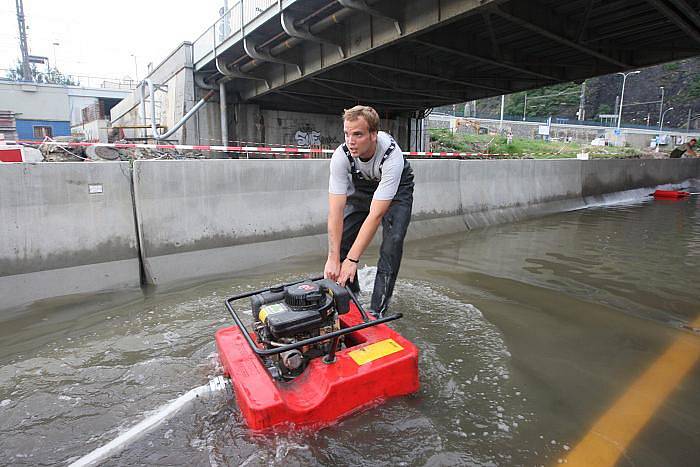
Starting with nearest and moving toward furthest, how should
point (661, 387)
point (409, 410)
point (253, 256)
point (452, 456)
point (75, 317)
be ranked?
1. point (452, 456)
2. point (409, 410)
3. point (661, 387)
4. point (75, 317)
5. point (253, 256)

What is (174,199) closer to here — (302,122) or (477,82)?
(477,82)

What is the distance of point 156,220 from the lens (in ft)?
16.2

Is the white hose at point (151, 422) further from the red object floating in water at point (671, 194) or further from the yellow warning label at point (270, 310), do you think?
the red object floating in water at point (671, 194)

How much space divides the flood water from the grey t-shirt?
131 centimetres

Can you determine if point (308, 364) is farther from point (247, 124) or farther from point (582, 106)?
point (582, 106)

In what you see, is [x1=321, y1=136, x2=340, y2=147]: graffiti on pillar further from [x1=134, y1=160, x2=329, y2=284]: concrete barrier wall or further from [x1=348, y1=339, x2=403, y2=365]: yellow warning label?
[x1=348, y1=339, x2=403, y2=365]: yellow warning label

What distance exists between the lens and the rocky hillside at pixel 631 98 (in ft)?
287

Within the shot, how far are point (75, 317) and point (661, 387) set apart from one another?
4.77m

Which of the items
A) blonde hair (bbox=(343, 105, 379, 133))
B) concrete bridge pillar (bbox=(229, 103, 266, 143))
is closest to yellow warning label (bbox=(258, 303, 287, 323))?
blonde hair (bbox=(343, 105, 379, 133))

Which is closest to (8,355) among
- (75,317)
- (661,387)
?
(75,317)

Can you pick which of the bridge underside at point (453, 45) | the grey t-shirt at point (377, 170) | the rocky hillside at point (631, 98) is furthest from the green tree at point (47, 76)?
the rocky hillside at point (631, 98)

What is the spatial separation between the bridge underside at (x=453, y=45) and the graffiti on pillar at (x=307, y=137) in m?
2.66

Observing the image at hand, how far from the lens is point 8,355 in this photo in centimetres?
321

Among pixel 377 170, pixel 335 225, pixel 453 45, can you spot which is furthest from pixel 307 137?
pixel 335 225
